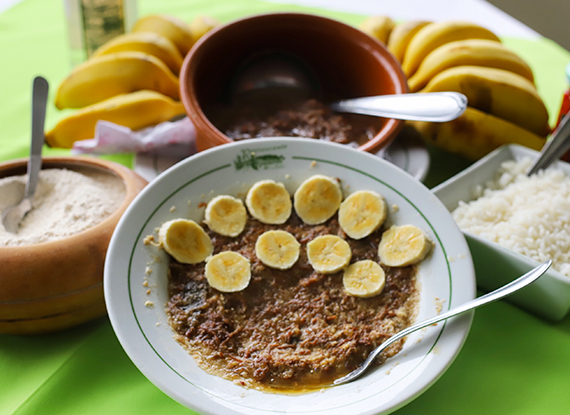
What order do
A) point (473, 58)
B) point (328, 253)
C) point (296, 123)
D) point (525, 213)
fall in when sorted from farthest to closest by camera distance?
point (473, 58) → point (296, 123) → point (525, 213) → point (328, 253)

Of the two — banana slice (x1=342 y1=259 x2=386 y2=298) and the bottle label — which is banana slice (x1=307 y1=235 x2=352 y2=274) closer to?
banana slice (x1=342 y1=259 x2=386 y2=298)

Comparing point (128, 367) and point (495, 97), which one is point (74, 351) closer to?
point (128, 367)

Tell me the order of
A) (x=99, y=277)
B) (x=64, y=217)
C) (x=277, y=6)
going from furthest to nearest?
(x=277, y=6) < (x=64, y=217) < (x=99, y=277)

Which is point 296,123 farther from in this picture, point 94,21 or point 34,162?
point 94,21

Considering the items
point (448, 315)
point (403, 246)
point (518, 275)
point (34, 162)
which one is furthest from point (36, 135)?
point (518, 275)

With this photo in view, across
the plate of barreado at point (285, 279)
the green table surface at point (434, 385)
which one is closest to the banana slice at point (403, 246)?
the plate of barreado at point (285, 279)

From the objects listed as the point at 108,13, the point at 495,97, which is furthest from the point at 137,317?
the point at 108,13
